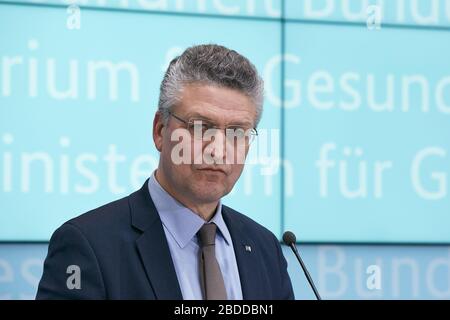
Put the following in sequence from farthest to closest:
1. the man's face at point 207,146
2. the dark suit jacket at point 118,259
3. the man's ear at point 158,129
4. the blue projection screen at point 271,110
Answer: the blue projection screen at point 271,110, the man's ear at point 158,129, the man's face at point 207,146, the dark suit jacket at point 118,259

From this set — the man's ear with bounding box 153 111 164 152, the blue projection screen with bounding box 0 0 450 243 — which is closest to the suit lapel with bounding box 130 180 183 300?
the man's ear with bounding box 153 111 164 152

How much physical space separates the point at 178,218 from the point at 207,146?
0.57ft

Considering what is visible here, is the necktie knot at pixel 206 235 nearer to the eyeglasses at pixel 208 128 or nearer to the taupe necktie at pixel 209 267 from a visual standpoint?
the taupe necktie at pixel 209 267

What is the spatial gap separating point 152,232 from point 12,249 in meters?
1.45

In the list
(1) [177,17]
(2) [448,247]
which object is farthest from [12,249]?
(2) [448,247]

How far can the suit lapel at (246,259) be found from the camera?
1.66 metres

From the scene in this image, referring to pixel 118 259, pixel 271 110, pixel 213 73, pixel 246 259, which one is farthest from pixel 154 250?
pixel 271 110

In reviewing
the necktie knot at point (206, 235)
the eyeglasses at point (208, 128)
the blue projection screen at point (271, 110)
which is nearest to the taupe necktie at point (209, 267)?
the necktie knot at point (206, 235)

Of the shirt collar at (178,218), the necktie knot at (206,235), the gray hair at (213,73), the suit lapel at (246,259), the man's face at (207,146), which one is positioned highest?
the gray hair at (213,73)

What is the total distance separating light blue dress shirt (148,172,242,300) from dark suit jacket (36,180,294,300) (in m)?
0.02

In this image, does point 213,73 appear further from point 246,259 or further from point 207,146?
point 246,259

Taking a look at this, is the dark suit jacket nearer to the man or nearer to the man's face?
the man

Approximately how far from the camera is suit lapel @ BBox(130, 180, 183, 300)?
1.52 metres

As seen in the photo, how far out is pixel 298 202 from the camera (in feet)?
10.0
